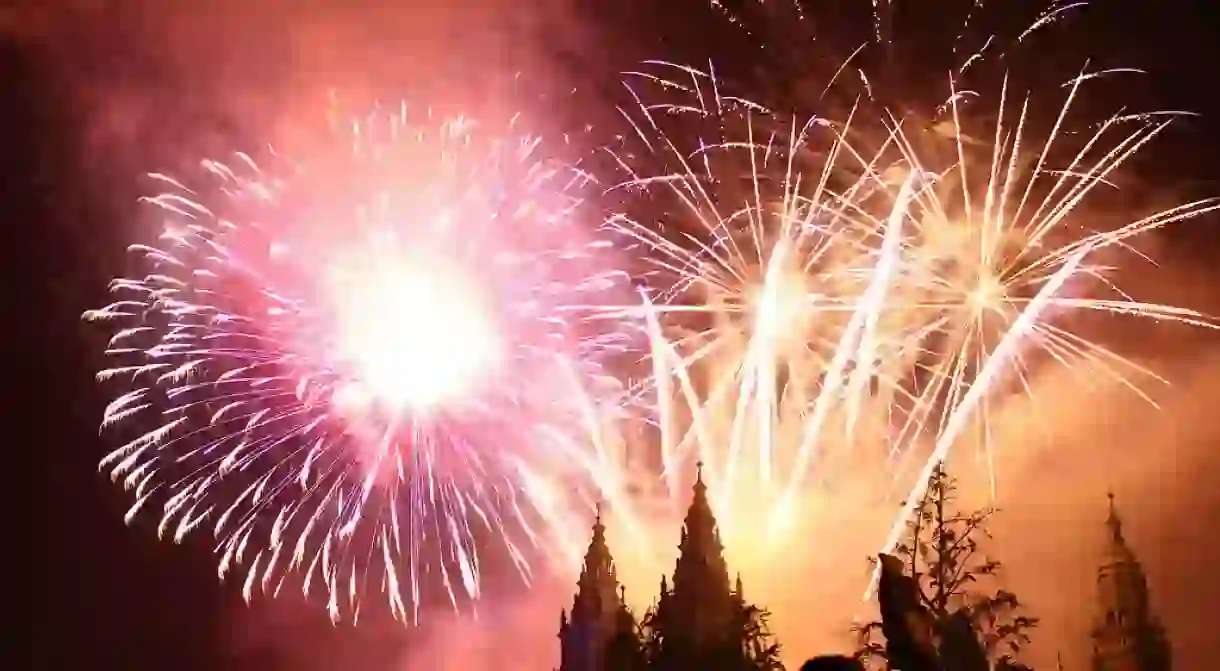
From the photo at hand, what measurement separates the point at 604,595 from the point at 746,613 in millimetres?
15901

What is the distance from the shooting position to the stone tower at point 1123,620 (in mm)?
70875

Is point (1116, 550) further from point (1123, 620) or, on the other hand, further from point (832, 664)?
point (832, 664)

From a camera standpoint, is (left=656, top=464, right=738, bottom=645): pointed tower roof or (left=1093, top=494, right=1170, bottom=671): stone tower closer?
(left=656, top=464, right=738, bottom=645): pointed tower roof

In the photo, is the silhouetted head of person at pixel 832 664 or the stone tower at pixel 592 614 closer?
the silhouetted head of person at pixel 832 664

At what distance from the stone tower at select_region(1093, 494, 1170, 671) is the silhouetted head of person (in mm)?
70582

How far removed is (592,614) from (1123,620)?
1316 inches

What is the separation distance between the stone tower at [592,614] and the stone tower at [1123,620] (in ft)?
101

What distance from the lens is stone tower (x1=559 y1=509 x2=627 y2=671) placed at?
6269cm

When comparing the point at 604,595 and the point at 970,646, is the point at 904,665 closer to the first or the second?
the point at 970,646

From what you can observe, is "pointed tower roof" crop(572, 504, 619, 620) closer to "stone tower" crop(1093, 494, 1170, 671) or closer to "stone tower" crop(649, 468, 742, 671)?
"stone tower" crop(649, 468, 742, 671)

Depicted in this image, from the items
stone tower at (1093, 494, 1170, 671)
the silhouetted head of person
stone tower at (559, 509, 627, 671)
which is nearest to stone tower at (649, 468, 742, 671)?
stone tower at (559, 509, 627, 671)

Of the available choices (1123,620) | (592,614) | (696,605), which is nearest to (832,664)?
(696,605)

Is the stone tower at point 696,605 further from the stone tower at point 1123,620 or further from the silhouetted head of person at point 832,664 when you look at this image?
the silhouetted head of person at point 832,664

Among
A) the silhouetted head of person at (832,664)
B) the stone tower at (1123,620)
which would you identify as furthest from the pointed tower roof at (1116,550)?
the silhouetted head of person at (832,664)
